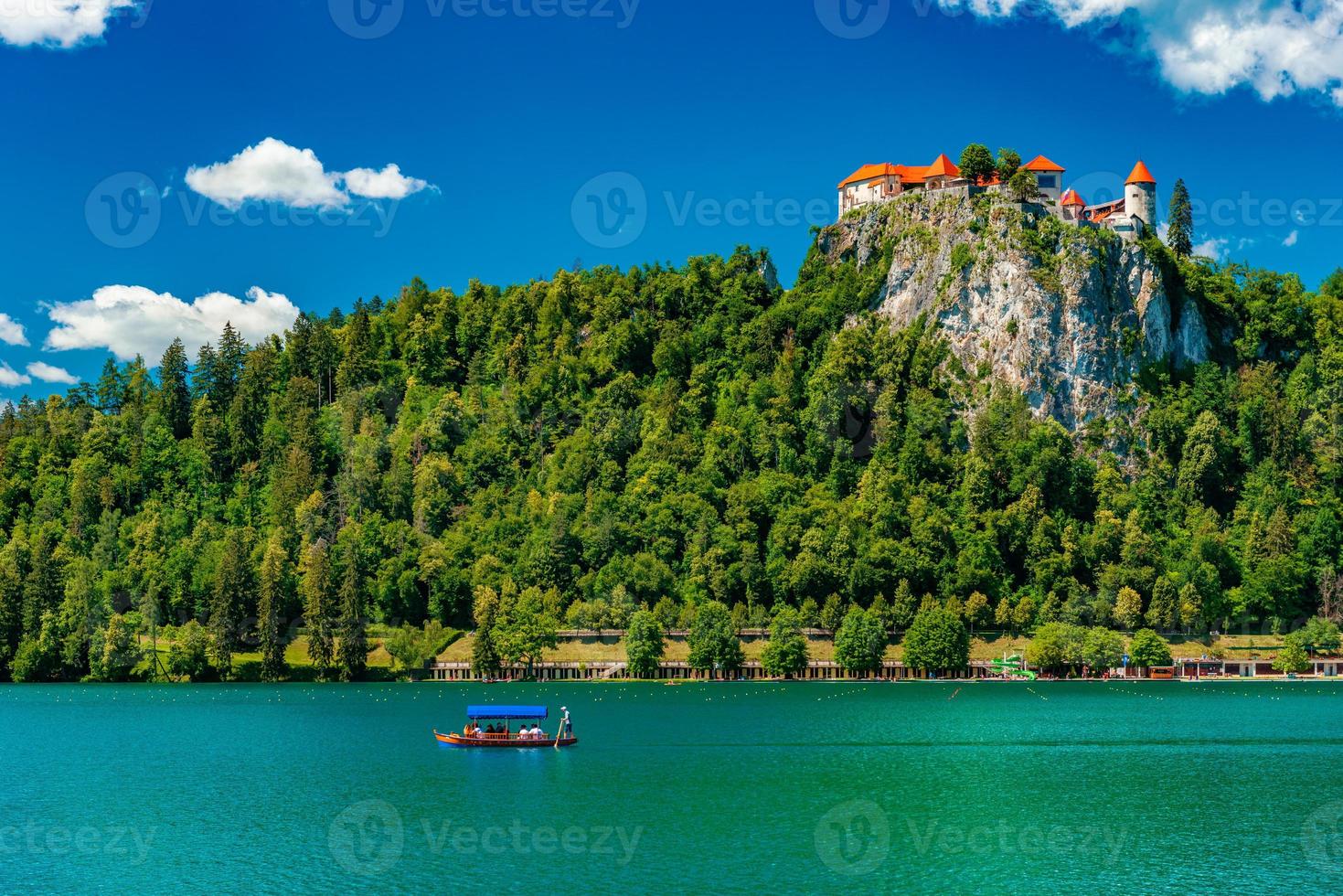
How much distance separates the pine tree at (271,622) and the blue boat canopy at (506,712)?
244 feet

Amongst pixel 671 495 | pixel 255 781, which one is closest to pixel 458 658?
pixel 671 495

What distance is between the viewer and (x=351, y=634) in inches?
6265

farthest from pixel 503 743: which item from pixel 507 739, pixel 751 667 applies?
pixel 751 667

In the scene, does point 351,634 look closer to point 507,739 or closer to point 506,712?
point 507,739

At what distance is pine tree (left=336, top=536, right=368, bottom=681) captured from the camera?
521 feet

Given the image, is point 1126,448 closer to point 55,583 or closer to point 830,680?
point 830,680

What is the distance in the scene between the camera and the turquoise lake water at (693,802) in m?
55.4

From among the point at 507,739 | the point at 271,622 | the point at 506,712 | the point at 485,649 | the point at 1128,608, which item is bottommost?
the point at 507,739

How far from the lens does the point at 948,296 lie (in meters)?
194

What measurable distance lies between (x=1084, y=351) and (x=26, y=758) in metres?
140

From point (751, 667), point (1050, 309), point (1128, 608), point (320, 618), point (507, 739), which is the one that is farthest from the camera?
point (1050, 309)

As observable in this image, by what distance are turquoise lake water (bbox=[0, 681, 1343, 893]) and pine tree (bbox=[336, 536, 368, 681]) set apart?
4086cm

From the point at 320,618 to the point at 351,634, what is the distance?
12.6 ft

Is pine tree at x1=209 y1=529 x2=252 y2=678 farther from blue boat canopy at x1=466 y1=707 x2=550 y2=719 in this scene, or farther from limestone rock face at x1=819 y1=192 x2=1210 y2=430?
limestone rock face at x1=819 y1=192 x2=1210 y2=430
